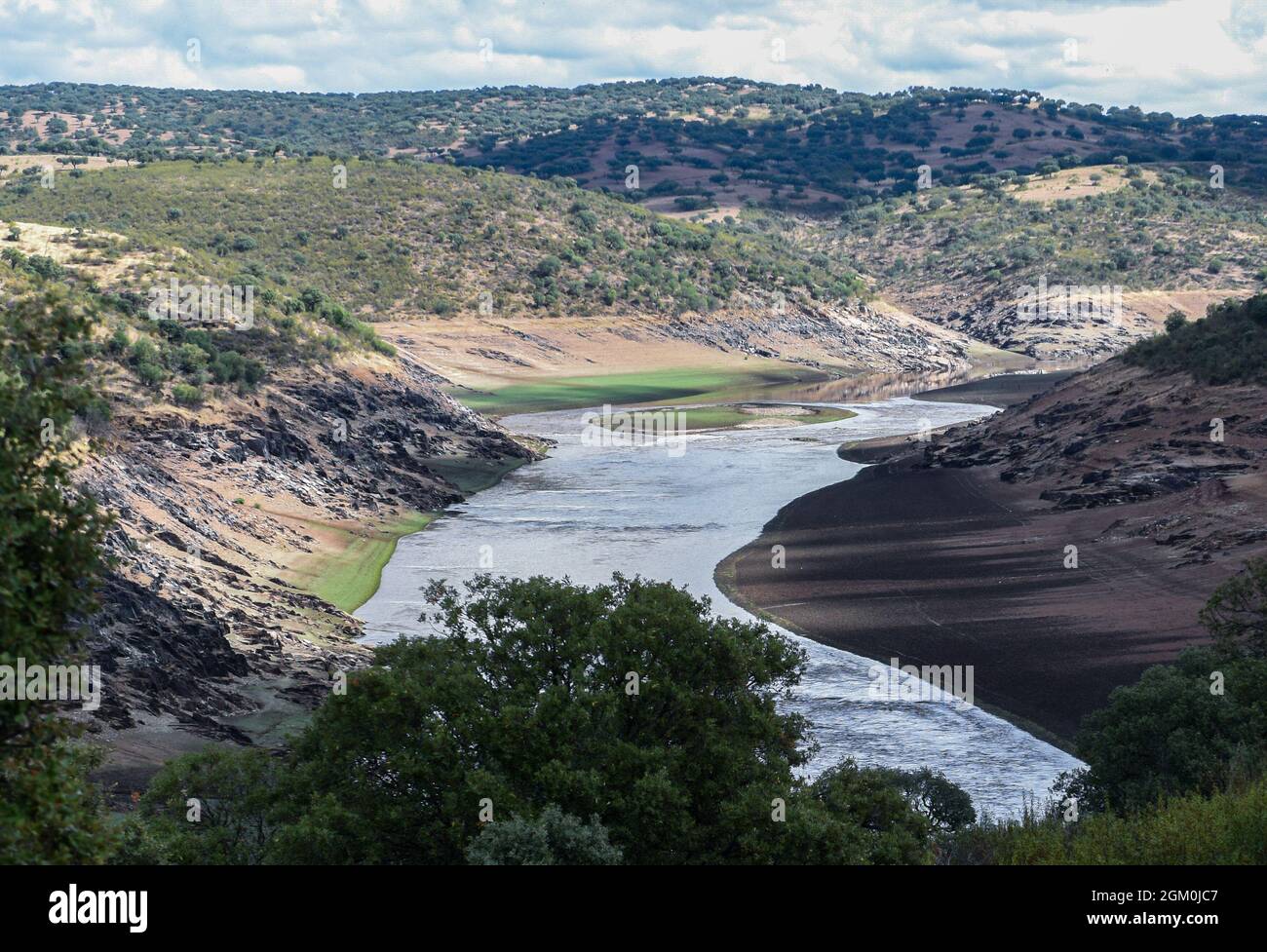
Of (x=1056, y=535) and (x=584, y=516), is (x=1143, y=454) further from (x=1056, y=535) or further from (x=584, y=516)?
(x=584, y=516)

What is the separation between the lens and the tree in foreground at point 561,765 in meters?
18.3

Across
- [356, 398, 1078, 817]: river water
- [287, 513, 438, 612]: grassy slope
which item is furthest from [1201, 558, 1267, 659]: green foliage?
[287, 513, 438, 612]: grassy slope

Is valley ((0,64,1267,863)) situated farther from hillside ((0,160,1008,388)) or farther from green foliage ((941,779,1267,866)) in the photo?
green foliage ((941,779,1267,866))

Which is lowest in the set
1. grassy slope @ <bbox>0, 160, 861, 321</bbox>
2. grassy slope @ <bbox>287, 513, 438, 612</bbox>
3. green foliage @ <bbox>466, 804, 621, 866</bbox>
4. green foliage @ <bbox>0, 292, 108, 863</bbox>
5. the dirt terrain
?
grassy slope @ <bbox>287, 513, 438, 612</bbox>

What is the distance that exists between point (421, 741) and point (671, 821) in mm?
3672

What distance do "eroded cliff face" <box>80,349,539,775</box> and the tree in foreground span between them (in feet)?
15.3

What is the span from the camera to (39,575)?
12.7 meters

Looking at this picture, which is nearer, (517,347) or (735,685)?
(735,685)

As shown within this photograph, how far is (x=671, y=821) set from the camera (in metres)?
18.7

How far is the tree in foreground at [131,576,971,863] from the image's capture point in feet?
60.0

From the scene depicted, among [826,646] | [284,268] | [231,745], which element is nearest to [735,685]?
[231,745]

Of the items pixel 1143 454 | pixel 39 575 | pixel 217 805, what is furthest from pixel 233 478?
pixel 39 575

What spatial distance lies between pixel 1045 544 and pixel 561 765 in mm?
36377
